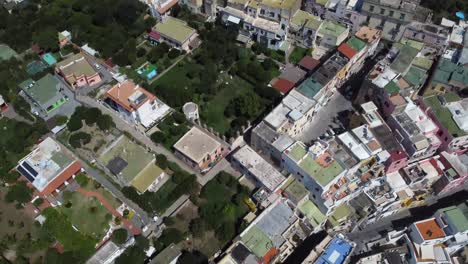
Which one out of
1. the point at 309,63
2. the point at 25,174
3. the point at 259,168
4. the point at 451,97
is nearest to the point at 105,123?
the point at 25,174

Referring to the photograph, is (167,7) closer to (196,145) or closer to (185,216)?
(196,145)

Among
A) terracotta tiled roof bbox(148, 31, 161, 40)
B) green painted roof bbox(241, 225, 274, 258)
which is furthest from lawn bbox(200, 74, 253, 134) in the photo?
green painted roof bbox(241, 225, 274, 258)

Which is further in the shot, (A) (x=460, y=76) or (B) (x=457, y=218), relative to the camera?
(A) (x=460, y=76)

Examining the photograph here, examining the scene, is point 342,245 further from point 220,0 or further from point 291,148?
point 220,0

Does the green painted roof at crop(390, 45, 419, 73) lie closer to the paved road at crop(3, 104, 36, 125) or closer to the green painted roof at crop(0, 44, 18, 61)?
the paved road at crop(3, 104, 36, 125)

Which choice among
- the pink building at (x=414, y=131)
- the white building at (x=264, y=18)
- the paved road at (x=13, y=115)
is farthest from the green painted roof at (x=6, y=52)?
the pink building at (x=414, y=131)

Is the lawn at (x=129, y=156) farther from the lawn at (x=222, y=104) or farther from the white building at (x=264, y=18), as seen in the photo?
the white building at (x=264, y=18)
